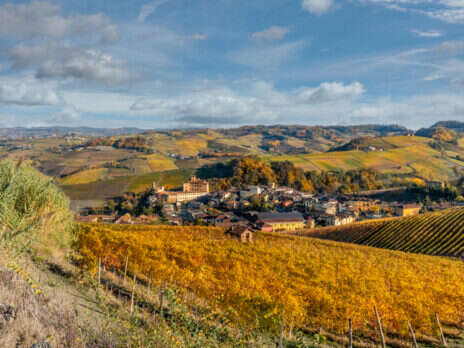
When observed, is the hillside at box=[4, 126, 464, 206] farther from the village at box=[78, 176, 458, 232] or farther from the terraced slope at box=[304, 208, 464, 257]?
the terraced slope at box=[304, 208, 464, 257]

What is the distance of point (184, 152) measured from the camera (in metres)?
157

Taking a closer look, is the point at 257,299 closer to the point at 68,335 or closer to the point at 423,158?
the point at 68,335

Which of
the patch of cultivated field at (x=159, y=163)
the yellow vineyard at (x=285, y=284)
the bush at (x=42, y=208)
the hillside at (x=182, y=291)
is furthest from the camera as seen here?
the patch of cultivated field at (x=159, y=163)

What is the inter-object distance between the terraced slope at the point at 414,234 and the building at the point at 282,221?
30.1ft

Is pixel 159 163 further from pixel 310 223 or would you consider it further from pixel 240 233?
pixel 240 233

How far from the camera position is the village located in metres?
53.9

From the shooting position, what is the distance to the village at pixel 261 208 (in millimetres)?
53938

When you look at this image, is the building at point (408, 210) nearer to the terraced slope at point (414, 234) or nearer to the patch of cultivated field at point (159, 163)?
the terraced slope at point (414, 234)

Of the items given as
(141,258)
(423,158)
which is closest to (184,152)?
(423,158)

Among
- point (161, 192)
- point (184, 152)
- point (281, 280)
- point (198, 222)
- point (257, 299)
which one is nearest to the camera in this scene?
point (257, 299)

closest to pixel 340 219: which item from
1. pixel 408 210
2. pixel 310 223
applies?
pixel 310 223

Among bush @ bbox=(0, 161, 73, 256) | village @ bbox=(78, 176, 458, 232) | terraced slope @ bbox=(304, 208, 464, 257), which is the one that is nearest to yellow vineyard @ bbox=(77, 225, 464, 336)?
bush @ bbox=(0, 161, 73, 256)

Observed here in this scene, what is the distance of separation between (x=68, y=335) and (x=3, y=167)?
7504 millimetres

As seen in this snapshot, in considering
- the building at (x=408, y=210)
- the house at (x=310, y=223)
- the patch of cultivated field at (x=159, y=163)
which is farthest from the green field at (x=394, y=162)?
the house at (x=310, y=223)
